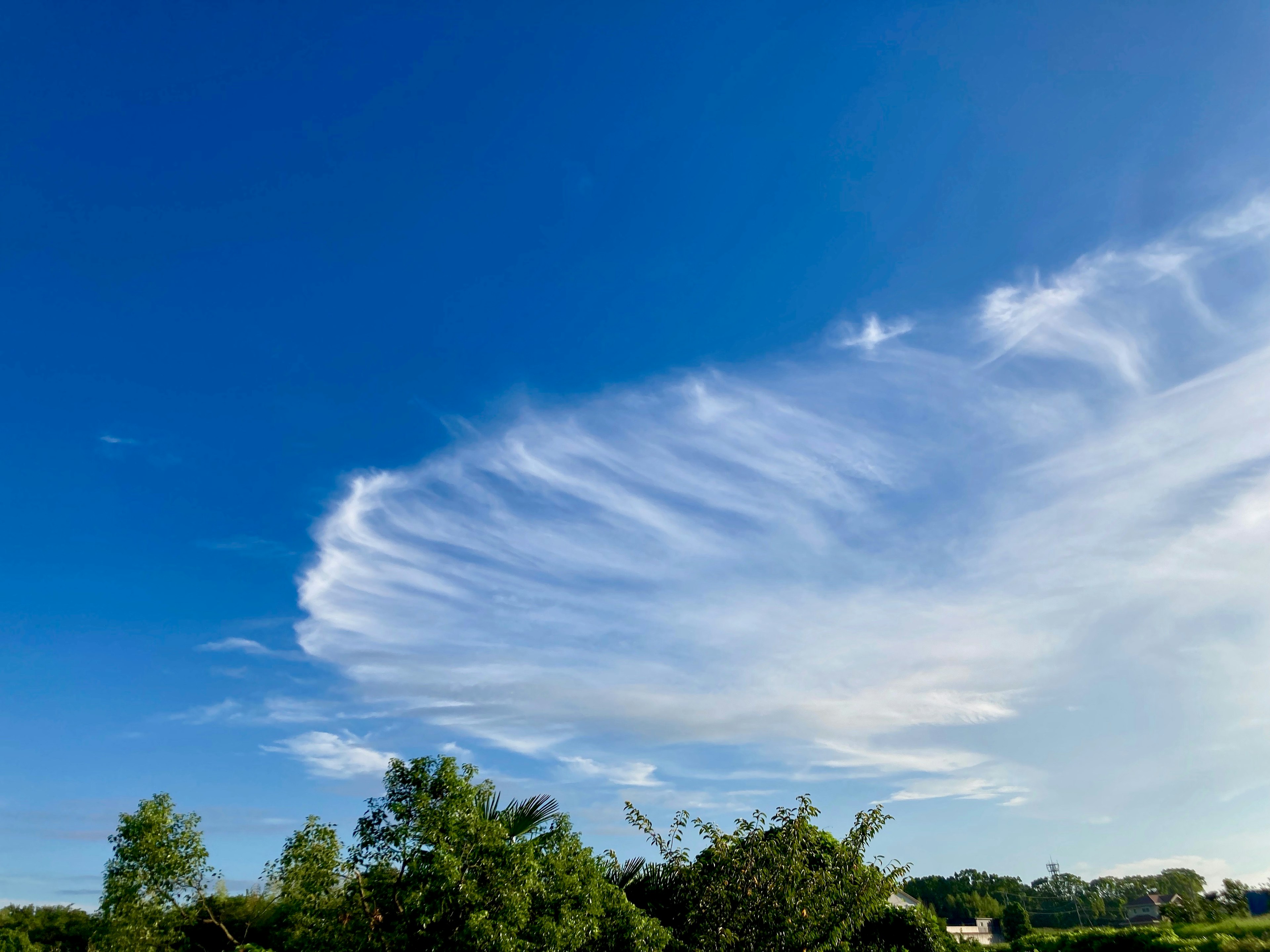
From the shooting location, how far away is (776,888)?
1769 cm

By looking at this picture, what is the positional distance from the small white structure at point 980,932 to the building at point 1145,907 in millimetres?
29043

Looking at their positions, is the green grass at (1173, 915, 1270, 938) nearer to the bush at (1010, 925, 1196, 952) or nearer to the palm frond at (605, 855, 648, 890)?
the bush at (1010, 925, 1196, 952)

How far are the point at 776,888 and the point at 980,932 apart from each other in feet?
248

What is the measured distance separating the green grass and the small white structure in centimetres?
1915

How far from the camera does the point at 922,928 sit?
95.9 feet

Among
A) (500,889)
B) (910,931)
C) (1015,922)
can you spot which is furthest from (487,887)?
(1015,922)

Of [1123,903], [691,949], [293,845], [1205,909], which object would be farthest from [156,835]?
[1123,903]

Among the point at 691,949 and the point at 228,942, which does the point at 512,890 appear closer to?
the point at 691,949

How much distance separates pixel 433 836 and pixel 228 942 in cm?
1561

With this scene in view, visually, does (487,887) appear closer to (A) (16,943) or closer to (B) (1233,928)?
(B) (1233,928)

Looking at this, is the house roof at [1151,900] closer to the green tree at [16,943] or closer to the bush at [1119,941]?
the bush at [1119,941]

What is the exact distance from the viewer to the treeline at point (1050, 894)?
119 meters

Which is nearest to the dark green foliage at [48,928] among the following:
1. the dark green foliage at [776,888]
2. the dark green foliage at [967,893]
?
the dark green foliage at [776,888]

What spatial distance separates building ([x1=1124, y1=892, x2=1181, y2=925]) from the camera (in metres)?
116
